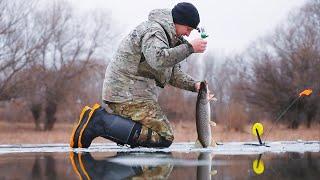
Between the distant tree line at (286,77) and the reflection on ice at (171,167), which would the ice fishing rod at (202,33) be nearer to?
the reflection on ice at (171,167)

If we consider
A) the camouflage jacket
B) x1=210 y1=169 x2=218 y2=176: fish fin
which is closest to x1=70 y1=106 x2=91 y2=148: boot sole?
the camouflage jacket

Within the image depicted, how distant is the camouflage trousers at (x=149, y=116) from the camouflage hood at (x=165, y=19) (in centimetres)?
46

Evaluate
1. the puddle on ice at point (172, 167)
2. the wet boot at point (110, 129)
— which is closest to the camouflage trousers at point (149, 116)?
the wet boot at point (110, 129)

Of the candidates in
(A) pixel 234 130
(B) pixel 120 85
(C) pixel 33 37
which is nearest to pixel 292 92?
(A) pixel 234 130

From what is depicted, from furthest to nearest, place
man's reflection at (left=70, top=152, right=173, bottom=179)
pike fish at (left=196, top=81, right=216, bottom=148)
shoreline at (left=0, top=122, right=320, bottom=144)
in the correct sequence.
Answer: shoreline at (left=0, top=122, right=320, bottom=144) < pike fish at (left=196, top=81, right=216, bottom=148) < man's reflection at (left=70, top=152, right=173, bottom=179)

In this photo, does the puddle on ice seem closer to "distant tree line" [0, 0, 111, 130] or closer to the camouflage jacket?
the camouflage jacket

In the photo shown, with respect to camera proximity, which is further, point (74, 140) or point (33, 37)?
point (33, 37)

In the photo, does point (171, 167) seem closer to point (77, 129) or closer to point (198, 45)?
point (198, 45)

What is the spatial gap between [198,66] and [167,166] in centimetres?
5081

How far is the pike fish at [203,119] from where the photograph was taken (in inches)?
144

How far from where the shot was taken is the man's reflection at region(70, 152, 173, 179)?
211 centimetres

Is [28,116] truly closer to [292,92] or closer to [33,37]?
[33,37]

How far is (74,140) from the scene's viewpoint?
377cm

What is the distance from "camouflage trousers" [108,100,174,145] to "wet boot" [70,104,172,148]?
3 centimetres
